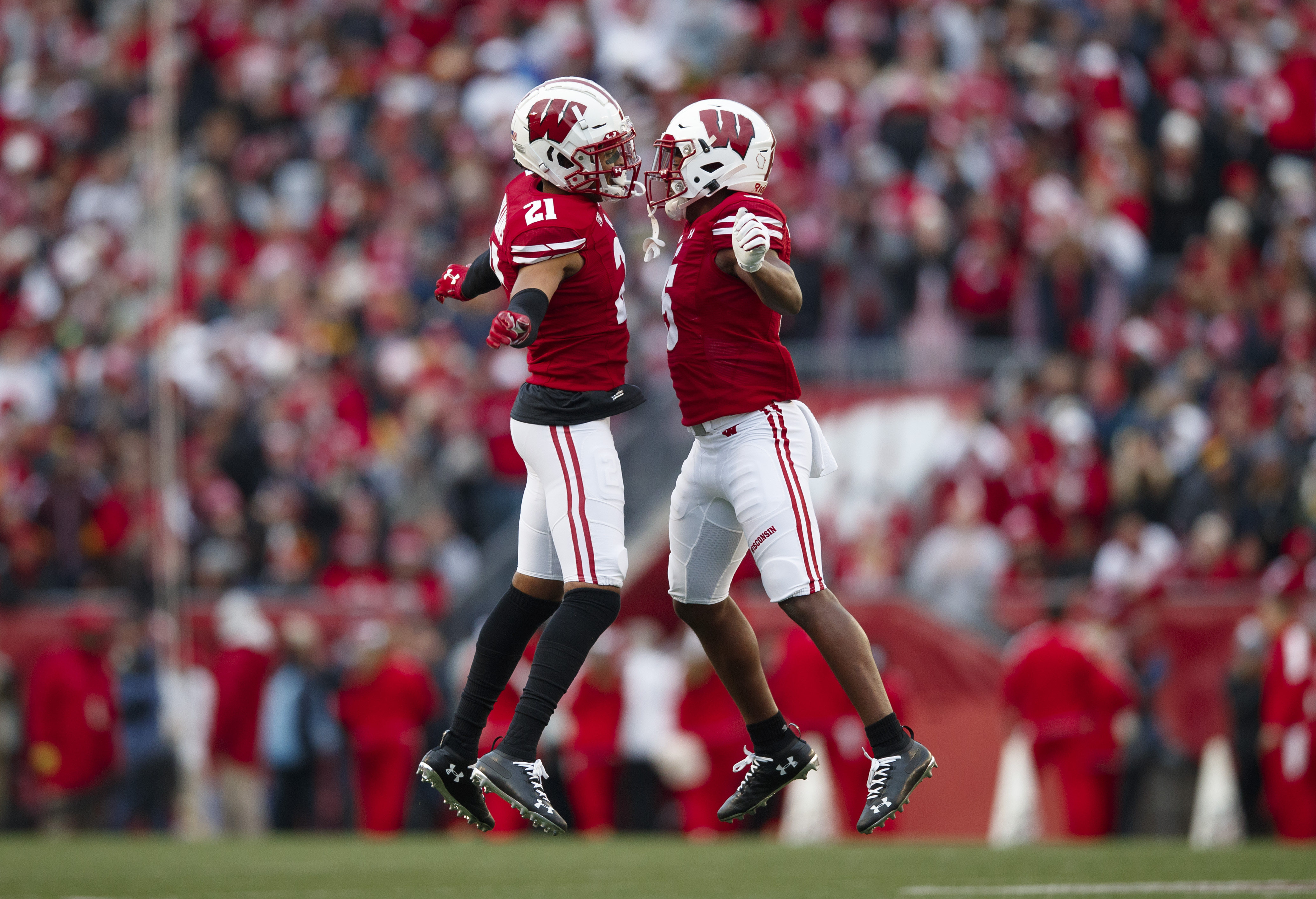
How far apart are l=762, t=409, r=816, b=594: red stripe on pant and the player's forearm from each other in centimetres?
40

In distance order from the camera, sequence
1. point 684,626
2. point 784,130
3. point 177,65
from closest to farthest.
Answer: point 684,626 → point 784,130 → point 177,65

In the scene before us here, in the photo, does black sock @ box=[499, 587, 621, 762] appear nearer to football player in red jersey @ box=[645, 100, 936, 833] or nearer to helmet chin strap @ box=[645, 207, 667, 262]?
football player in red jersey @ box=[645, 100, 936, 833]

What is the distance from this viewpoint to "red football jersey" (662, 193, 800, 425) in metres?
6.50

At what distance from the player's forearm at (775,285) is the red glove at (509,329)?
0.73m

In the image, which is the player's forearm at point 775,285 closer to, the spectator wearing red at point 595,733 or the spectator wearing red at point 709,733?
the spectator wearing red at point 709,733

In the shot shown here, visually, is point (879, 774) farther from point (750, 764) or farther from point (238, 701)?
point (238, 701)

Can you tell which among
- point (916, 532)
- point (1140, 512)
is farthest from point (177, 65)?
point (1140, 512)

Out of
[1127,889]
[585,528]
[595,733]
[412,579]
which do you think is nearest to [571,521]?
[585,528]

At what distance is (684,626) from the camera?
48.3 ft

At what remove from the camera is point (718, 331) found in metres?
6.54

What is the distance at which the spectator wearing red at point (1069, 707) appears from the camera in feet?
41.3

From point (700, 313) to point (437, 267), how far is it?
10.3 metres

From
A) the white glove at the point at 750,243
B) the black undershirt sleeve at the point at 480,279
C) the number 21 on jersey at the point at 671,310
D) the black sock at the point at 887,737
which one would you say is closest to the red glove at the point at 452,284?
the black undershirt sleeve at the point at 480,279

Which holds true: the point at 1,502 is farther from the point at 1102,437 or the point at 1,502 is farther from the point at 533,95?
the point at 533,95
